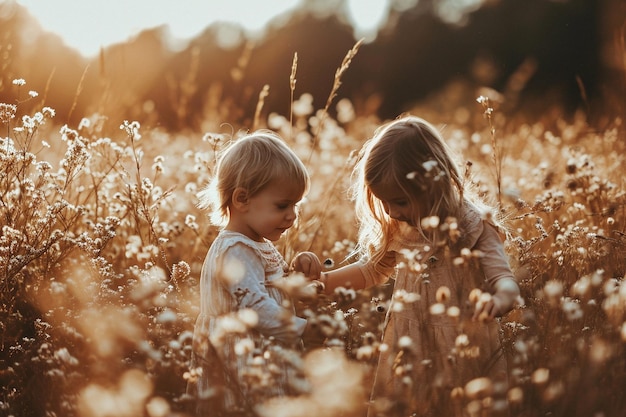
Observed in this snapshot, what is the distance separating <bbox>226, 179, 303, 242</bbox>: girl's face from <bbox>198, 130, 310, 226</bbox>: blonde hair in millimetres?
27

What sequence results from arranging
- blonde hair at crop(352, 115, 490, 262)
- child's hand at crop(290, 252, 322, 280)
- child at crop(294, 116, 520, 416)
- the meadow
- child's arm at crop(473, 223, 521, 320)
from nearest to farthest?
the meadow < child's arm at crop(473, 223, 521, 320) < child at crop(294, 116, 520, 416) < blonde hair at crop(352, 115, 490, 262) < child's hand at crop(290, 252, 322, 280)

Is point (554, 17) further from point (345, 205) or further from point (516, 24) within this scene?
point (345, 205)

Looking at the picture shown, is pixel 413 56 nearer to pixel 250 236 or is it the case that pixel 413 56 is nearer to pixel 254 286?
pixel 250 236

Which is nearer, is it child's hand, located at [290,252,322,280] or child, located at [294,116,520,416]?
child, located at [294,116,520,416]

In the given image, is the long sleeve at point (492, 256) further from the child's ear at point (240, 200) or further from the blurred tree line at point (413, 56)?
the blurred tree line at point (413, 56)

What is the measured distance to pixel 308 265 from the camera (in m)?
3.08

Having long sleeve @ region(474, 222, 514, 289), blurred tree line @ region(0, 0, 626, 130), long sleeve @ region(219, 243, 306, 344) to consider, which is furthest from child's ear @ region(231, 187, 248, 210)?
blurred tree line @ region(0, 0, 626, 130)

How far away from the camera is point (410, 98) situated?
60.7 ft

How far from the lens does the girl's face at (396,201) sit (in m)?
2.84

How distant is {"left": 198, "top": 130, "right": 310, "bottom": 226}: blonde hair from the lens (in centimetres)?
293

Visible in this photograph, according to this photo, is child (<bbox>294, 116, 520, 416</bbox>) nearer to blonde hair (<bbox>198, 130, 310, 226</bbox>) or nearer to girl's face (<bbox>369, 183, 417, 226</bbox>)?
girl's face (<bbox>369, 183, 417, 226</bbox>)

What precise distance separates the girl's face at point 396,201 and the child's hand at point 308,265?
42cm

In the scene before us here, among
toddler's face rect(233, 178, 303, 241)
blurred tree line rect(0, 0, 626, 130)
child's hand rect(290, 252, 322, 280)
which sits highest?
blurred tree line rect(0, 0, 626, 130)

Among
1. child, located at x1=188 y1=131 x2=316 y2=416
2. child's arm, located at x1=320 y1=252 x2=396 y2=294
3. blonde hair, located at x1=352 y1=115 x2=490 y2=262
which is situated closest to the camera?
child, located at x1=188 y1=131 x2=316 y2=416
